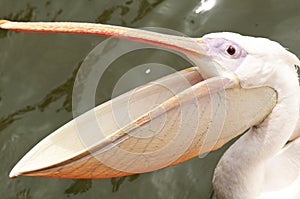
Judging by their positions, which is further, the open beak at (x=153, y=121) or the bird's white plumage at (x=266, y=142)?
the bird's white plumage at (x=266, y=142)

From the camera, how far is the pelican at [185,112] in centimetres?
239

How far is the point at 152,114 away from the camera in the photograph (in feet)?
7.75

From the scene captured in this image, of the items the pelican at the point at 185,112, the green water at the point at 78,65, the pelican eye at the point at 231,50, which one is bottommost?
the green water at the point at 78,65

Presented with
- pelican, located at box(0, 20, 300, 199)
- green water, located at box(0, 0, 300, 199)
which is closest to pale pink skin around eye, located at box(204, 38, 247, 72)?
pelican, located at box(0, 20, 300, 199)

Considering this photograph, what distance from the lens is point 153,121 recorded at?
2.38 m

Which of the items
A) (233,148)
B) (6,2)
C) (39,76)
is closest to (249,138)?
(233,148)

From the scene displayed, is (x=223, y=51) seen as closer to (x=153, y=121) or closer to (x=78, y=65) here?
(x=153, y=121)

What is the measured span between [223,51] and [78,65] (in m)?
1.60

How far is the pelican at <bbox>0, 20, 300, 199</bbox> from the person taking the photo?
2395mm

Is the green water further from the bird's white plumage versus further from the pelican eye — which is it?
the pelican eye

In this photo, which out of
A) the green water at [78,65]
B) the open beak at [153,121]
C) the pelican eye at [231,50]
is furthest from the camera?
the green water at [78,65]

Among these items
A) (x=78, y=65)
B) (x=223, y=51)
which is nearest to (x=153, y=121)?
(x=223, y=51)

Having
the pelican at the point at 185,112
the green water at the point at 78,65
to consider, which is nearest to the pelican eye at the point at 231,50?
the pelican at the point at 185,112

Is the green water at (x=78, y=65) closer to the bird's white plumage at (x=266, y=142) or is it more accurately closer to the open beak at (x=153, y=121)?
the bird's white plumage at (x=266, y=142)
